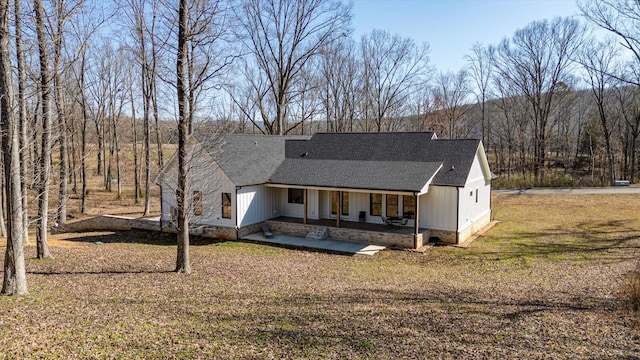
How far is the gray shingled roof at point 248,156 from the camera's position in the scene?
19094mm

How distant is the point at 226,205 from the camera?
62.8 ft

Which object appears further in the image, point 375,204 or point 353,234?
point 375,204

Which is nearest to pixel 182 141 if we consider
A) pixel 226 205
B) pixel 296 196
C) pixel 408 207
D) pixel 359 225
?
pixel 226 205

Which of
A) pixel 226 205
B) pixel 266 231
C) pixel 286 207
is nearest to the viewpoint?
pixel 226 205

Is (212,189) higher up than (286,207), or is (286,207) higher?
(212,189)

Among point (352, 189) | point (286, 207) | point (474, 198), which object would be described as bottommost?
point (286, 207)

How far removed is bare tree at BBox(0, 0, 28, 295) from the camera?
7.93 metres

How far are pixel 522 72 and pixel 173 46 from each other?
39015 millimetres

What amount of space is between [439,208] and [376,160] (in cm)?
400

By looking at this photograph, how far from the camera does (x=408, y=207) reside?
61.7 feet

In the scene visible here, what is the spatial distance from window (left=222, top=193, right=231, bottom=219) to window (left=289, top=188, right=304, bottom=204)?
3.52 meters

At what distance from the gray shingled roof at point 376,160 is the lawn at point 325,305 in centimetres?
351

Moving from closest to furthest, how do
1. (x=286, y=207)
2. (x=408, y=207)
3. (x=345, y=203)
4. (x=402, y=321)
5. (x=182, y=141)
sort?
(x=402, y=321) < (x=182, y=141) < (x=408, y=207) < (x=345, y=203) < (x=286, y=207)

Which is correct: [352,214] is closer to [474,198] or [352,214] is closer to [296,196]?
[296,196]
